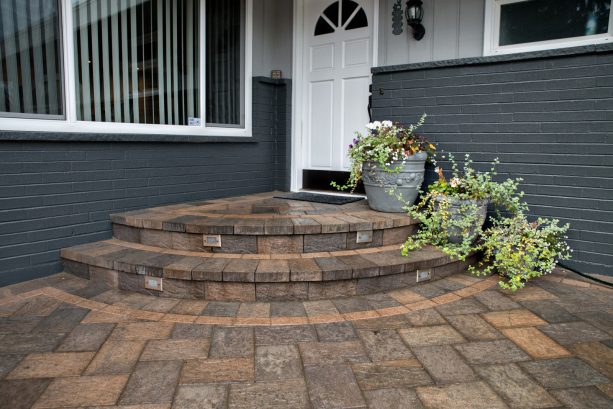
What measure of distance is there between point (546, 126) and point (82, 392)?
3.21m

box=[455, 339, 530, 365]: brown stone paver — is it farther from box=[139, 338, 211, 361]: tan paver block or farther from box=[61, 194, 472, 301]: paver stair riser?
box=[139, 338, 211, 361]: tan paver block

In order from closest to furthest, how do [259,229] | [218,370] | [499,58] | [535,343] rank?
[218,370] → [535,343] → [259,229] → [499,58]

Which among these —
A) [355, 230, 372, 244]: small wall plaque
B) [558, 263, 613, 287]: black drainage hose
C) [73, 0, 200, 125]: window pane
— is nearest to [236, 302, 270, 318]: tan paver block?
[355, 230, 372, 244]: small wall plaque

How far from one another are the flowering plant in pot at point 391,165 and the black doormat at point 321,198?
1.62 ft

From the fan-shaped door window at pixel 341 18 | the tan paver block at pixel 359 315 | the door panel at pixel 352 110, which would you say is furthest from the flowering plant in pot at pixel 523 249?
the fan-shaped door window at pixel 341 18

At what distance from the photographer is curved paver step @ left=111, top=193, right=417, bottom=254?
2874 millimetres

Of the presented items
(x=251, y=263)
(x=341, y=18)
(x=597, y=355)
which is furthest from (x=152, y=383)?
(x=341, y=18)

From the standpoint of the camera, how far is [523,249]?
2969mm

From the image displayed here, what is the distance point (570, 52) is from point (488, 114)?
0.65 m

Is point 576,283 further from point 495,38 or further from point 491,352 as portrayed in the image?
point 495,38

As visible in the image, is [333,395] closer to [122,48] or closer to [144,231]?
[144,231]

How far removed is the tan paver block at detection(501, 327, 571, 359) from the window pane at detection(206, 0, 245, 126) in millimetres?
3066

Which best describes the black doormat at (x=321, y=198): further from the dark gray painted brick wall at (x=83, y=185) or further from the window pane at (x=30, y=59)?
the window pane at (x=30, y=59)

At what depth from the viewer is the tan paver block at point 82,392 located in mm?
1602
